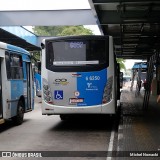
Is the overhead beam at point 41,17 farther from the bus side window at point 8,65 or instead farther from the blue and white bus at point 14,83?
the bus side window at point 8,65

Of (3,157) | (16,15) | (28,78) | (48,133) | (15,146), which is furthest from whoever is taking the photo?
(16,15)

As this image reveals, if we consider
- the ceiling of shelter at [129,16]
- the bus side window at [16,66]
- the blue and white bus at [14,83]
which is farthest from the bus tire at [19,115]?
the ceiling of shelter at [129,16]

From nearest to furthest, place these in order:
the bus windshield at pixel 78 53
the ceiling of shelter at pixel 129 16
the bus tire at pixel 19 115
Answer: the bus windshield at pixel 78 53, the bus tire at pixel 19 115, the ceiling of shelter at pixel 129 16

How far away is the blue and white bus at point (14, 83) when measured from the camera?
41.2 ft

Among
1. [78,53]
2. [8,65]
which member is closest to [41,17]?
[8,65]

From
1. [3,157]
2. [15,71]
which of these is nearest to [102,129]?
[15,71]

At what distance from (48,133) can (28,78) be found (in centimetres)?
408

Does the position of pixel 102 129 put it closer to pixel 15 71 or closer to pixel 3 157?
pixel 15 71

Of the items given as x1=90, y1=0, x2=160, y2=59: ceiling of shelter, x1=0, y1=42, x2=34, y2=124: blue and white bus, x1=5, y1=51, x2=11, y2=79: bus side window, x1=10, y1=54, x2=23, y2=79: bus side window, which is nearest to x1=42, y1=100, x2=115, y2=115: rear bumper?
x1=0, y1=42, x2=34, y2=124: blue and white bus

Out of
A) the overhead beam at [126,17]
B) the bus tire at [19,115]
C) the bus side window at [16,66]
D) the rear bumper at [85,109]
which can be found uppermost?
the overhead beam at [126,17]

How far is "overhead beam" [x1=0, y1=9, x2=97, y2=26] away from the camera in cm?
2522

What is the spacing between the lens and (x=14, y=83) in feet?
44.4

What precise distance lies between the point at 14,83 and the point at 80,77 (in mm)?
2315

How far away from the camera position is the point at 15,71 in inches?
550
